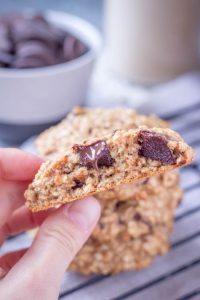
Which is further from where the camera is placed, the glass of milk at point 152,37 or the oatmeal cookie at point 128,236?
the glass of milk at point 152,37

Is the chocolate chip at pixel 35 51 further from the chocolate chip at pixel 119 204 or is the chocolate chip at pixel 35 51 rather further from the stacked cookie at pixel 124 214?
the chocolate chip at pixel 119 204

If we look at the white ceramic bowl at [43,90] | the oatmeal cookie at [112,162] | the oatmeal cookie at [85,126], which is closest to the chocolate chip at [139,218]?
the oatmeal cookie at [85,126]

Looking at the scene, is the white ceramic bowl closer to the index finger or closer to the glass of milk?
the glass of milk

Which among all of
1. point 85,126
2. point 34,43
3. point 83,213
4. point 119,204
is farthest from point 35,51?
point 83,213

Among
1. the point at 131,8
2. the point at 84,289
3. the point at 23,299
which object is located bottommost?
the point at 23,299

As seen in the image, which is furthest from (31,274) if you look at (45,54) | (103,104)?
(103,104)

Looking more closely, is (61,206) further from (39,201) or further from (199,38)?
(199,38)
